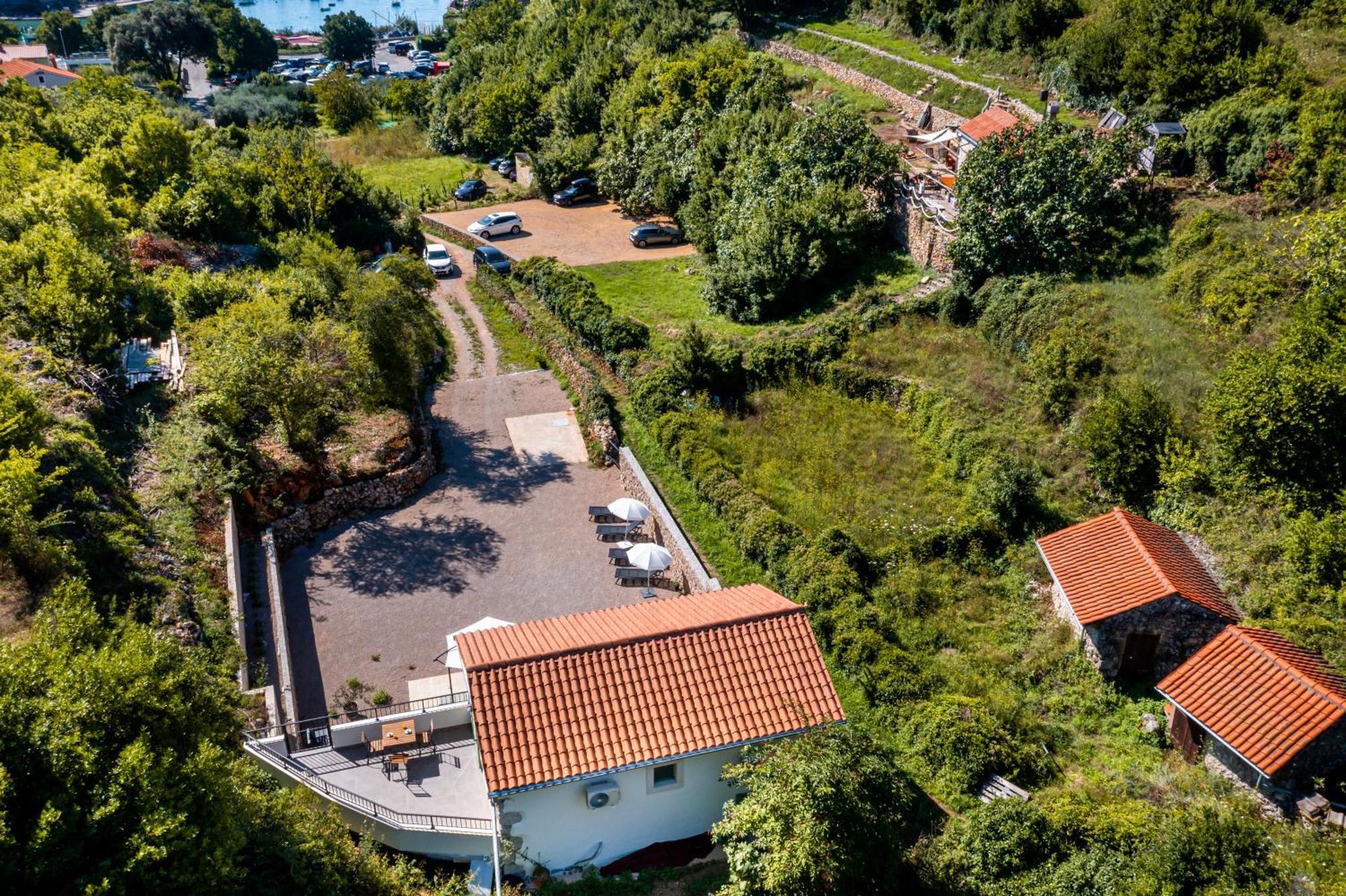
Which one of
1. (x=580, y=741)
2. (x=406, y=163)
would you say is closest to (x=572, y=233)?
(x=406, y=163)

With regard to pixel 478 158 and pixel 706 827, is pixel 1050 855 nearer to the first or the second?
pixel 706 827

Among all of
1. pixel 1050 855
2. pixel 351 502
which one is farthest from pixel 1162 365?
pixel 351 502

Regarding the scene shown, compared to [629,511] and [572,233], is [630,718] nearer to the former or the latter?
[629,511]

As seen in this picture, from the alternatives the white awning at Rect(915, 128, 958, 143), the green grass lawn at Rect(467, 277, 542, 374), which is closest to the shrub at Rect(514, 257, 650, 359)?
the green grass lawn at Rect(467, 277, 542, 374)

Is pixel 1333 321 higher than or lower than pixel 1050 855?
higher

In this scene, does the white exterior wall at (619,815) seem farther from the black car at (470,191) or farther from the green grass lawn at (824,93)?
the black car at (470,191)

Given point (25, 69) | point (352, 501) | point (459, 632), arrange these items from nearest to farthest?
1. point (459, 632)
2. point (352, 501)
3. point (25, 69)
